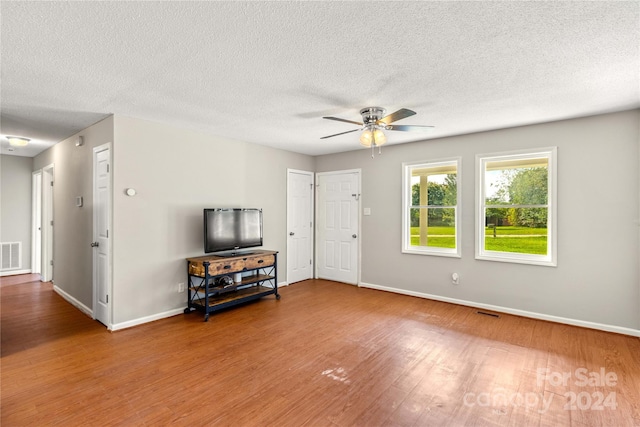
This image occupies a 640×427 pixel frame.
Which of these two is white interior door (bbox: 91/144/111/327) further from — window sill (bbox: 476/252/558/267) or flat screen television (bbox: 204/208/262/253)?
window sill (bbox: 476/252/558/267)

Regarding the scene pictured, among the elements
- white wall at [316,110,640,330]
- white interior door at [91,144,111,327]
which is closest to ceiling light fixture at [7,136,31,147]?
white interior door at [91,144,111,327]

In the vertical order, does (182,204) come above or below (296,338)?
above

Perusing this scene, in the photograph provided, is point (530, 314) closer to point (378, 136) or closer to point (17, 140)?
point (378, 136)

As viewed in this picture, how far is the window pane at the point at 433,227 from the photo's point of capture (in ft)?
15.7

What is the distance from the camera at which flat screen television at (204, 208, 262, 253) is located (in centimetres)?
422

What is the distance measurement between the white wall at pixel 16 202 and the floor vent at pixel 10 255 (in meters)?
0.08

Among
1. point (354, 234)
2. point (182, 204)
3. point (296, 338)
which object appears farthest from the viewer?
point (354, 234)

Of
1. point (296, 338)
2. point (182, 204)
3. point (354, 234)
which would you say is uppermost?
point (182, 204)

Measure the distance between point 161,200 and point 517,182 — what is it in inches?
184

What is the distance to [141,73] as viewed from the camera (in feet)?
8.21

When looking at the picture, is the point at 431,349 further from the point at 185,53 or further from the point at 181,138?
the point at 181,138

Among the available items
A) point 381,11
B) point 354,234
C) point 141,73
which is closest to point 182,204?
point 141,73

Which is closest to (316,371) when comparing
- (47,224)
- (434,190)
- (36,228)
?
(434,190)

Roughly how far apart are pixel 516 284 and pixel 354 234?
8.53 ft
